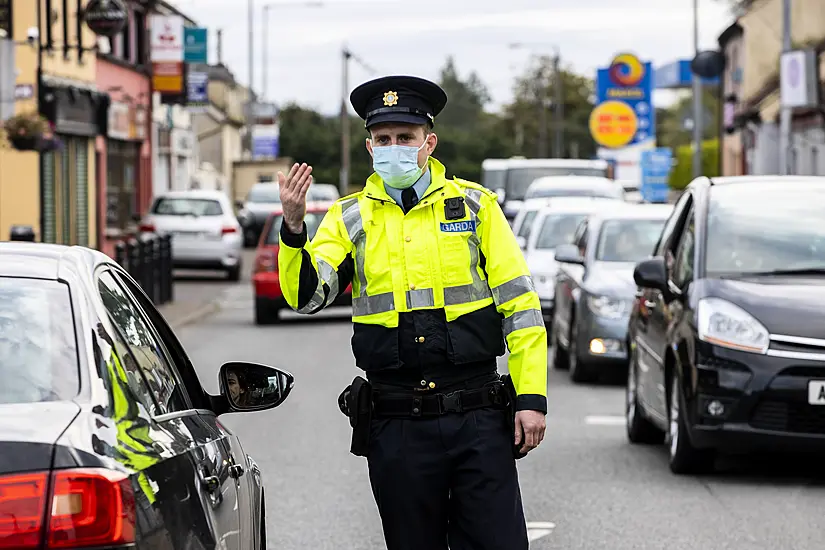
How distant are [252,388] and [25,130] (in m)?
19.8

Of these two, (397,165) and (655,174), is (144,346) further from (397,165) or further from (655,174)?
(655,174)

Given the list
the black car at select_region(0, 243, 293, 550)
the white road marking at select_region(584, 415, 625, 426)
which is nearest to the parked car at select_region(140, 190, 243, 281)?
the white road marking at select_region(584, 415, 625, 426)

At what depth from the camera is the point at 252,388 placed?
507cm

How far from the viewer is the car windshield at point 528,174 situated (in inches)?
1465

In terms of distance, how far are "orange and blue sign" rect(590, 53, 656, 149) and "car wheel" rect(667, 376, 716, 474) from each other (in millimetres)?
47210

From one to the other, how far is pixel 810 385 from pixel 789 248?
1.26 metres

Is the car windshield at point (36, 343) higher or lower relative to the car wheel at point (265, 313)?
higher

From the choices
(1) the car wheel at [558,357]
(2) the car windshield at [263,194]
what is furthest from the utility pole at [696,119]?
(1) the car wheel at [558,357]

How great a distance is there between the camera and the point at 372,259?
17.3 feet

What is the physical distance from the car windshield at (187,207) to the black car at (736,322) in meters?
23.9

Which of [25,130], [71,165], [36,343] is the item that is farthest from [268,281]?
[36,343]

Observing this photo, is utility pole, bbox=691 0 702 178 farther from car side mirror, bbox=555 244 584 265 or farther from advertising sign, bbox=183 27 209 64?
car side mirror, bbox=555 244 584 265

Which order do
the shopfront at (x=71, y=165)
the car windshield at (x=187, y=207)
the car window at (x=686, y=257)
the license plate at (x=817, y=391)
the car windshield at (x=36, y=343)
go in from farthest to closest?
1. the car windshield at (x=187, y=207)
2. the shopfront at (x=71, y=165)
3. the car window at (x=686, y=257)
4. the license plate at (x=817, y=391)
5. the car windshield at (x=36, y=343)

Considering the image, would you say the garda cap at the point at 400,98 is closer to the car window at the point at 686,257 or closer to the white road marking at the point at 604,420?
the car window at the point at 686,257
